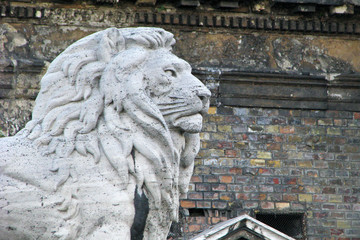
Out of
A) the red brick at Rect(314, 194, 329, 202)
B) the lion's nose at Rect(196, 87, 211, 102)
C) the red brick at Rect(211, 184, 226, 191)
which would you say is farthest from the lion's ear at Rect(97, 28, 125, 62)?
the red brick at Rect(314, 194, 329, 202)

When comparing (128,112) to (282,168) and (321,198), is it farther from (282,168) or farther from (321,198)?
(321,198)

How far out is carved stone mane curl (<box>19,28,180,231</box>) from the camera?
15.6 feet

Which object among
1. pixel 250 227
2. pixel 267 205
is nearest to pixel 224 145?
pixel 267 205

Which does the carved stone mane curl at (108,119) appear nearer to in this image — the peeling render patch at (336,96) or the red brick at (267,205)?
the red brick at (267,205)

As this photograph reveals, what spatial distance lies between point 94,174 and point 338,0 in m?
9.13

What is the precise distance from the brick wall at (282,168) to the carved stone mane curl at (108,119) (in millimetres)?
8335

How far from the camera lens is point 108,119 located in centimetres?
479

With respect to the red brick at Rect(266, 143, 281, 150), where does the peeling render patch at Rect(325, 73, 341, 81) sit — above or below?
above

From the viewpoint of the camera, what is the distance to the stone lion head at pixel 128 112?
4.76m

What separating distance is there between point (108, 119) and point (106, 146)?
0.12m

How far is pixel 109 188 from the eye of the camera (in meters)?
4.68

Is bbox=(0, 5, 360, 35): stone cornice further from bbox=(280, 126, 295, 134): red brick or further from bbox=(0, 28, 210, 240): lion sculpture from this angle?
bbox=(0, 28, 210, 240): lion sculpture

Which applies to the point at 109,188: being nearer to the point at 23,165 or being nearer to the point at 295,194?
the point at 23,165

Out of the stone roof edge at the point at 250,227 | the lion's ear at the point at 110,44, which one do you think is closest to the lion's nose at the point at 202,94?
the lion's ear at the point at 110,44
